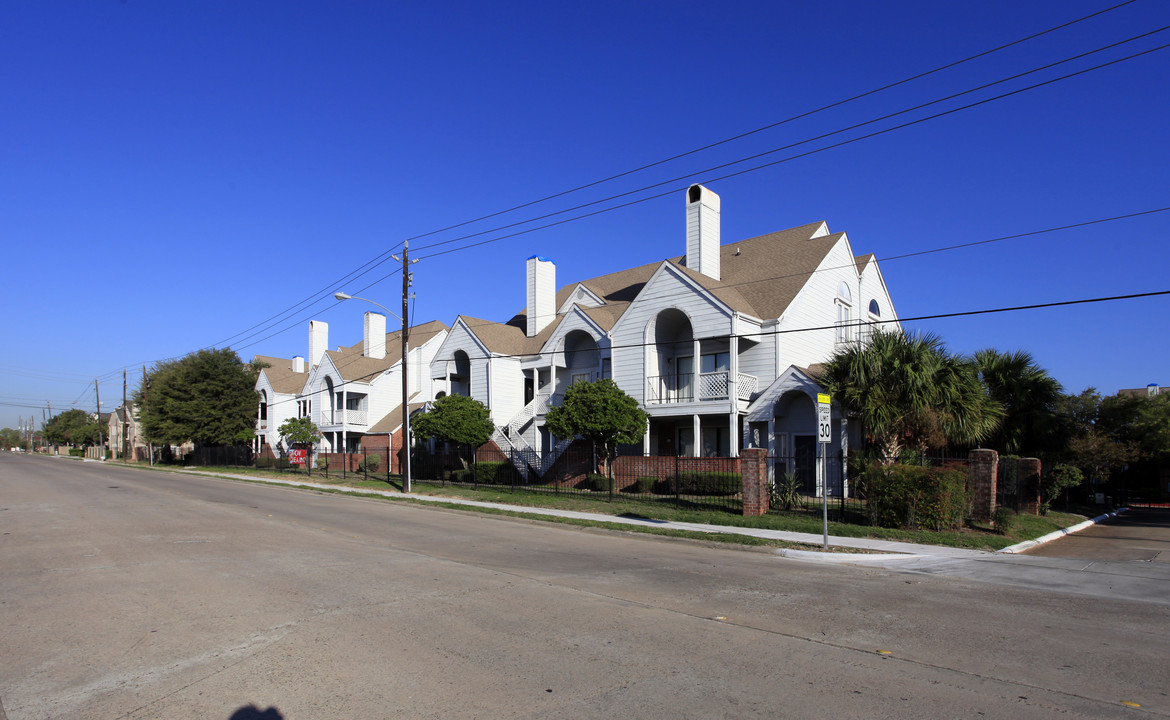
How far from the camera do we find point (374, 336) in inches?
2114

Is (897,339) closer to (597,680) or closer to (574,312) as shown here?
(574,312)

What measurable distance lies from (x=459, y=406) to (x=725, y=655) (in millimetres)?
26066

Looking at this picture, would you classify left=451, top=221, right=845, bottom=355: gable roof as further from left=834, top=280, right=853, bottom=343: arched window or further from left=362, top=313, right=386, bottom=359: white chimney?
left=362, top=313, right=386, bottom=359: white chimney

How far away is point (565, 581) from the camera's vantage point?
10398 millimetres

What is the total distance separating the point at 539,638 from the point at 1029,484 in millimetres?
21140

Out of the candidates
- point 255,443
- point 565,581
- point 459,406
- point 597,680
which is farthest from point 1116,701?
point 255,443

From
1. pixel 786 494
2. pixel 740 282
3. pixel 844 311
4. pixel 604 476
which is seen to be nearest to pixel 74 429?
pixel 604 476

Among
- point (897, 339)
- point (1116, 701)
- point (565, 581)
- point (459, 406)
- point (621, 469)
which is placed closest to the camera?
point (1116, 701)

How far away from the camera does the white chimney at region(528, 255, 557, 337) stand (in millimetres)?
38375

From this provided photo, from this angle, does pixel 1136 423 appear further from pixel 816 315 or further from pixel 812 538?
pixel 812 538

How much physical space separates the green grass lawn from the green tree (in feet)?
10.4

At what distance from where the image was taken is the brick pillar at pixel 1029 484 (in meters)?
22.3

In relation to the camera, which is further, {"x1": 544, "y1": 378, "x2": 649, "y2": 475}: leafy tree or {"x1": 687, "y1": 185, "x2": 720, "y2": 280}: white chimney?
{"x1": 687, "y1": 185, "x2": 720, "y2": 280}: white chimney

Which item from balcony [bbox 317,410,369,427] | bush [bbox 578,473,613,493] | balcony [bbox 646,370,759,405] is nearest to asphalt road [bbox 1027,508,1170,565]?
balcony [bbox 646,370,759,405]
